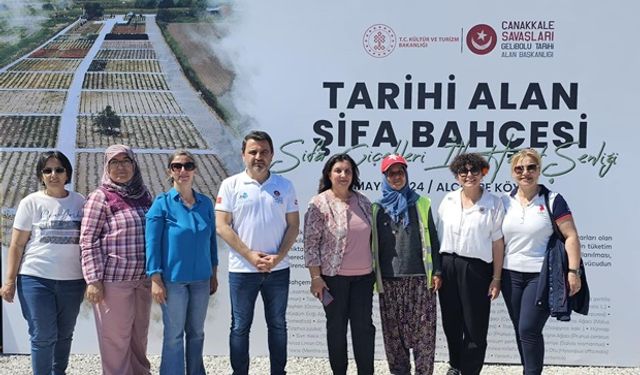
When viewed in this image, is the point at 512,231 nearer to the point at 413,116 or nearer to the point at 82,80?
the point at 413,116

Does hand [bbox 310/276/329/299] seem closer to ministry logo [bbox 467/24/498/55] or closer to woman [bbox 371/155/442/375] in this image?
woman [bbox 371/155/442/375]

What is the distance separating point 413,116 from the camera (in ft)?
13.3

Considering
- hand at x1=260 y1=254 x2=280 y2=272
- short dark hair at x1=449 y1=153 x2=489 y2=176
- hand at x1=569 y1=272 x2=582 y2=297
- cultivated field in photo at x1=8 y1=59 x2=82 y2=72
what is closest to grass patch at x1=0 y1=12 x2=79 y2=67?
cultivated field in photo at x1=8 y1=59 x2=82 y2=72

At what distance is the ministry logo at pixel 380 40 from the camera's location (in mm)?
3990

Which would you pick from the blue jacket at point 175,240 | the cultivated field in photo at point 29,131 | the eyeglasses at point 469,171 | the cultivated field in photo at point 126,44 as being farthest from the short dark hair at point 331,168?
the cultivated field in photo at point 29,131

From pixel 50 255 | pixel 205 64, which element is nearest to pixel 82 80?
pixel 205 64

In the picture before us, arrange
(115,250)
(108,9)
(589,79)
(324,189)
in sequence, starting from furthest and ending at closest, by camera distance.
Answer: (108,9) < (589,79) < (324,189) < (115,250)

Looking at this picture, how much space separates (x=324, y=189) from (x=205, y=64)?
1530 mm

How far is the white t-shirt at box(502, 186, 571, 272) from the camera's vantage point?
3.04 metres

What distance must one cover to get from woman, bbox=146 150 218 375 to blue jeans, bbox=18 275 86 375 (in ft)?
1.71

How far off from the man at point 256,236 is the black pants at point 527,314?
1254 millimetres

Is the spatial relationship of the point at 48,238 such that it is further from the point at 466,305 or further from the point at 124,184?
the point at 466,305

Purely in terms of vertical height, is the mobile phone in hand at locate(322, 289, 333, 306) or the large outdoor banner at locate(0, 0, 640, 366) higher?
the large outdoor banner at locate(0, 0, 640, 366)

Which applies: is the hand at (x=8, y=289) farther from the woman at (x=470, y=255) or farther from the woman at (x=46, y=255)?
the woman at (x=470, y=255)
